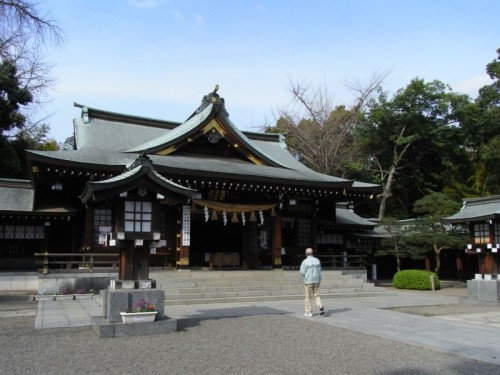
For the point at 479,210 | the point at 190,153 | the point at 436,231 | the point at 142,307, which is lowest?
the point at 142,307

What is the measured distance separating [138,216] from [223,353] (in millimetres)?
3871

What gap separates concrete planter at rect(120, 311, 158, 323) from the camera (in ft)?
29.6

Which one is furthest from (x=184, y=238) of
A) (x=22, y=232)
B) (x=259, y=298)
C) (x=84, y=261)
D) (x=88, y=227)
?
(x=22, y=232)

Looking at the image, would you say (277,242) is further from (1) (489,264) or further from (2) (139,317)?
(2) (139,317)

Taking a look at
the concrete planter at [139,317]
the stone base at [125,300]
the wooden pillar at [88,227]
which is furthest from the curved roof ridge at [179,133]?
the concrete planter at [139,317]

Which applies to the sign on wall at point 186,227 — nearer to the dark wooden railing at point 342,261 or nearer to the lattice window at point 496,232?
the dark wooden railing at point 342,261

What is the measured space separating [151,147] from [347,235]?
13.0m

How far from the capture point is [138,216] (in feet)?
33.0

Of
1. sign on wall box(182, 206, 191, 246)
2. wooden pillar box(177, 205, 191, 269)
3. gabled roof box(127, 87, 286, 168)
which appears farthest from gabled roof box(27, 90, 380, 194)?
wooden pillar box(177, 205, 191, 269)

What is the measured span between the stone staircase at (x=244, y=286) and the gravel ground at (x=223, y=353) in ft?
17.8

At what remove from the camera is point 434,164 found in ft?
130

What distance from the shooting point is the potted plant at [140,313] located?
902 cm

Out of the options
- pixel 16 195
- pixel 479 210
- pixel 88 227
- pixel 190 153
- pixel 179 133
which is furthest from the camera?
pixel 190 153

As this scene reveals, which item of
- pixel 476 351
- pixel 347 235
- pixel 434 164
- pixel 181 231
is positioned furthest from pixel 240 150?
pixel 434 164
